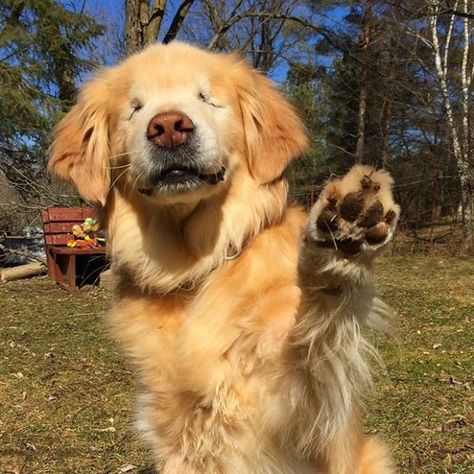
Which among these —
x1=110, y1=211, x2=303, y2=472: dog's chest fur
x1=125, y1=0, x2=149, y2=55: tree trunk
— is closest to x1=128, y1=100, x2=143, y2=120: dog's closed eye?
x1=110, y1=211, x2=303, y2=472: dog's chest fur

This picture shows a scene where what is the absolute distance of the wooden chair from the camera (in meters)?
10.5

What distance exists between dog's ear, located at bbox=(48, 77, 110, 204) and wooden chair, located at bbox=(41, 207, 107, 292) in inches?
289

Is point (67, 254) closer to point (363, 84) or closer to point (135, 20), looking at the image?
point (135, 20)

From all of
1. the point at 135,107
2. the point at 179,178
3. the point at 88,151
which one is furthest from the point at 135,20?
the point at 179,178

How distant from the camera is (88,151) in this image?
2795mm

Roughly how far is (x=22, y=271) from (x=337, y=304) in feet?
38.3

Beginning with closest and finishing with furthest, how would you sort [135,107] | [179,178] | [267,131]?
[179,178] → [135,107] → [267,131]

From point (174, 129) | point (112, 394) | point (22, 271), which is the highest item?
point (174, 129)

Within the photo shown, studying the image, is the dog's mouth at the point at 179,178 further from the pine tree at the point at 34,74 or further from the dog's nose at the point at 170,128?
the pine tree at the point at 34,74

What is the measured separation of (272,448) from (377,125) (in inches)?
815

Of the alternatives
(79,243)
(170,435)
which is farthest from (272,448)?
(79,243)

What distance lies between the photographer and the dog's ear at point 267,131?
2.66 m

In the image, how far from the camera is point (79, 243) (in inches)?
438

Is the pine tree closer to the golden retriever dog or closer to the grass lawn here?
the grass lawn
